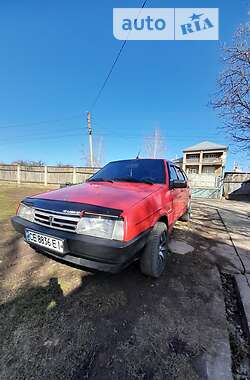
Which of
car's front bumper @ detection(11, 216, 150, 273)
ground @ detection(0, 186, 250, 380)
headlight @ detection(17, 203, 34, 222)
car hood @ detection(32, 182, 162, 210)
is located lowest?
ground @ detection(0, 186, 250, 380)

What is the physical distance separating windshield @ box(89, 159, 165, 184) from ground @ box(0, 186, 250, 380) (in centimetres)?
144

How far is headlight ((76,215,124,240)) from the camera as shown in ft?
5.76

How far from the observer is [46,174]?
1647cm

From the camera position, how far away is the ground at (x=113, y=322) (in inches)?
54.4

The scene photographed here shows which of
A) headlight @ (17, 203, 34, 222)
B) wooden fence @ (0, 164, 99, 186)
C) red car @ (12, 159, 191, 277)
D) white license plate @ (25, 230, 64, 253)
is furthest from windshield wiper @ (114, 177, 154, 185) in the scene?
wooden fence @ (0, 164, 99, 186)

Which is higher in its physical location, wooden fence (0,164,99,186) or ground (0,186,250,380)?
wooden fence (0,164,99,186)

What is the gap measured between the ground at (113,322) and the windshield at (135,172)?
1.44 m

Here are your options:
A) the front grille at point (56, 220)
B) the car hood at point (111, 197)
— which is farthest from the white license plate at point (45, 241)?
A: the car hood at point (111, 197)

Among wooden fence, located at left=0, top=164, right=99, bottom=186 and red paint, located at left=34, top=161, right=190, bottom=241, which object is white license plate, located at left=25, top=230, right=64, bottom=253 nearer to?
red paint, located at left=34, top=161, right=190, bottom=241

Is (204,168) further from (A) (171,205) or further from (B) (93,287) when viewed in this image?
(B) (93,287)

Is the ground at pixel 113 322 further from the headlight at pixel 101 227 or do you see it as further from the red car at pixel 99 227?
the headlight at pixel 101 227

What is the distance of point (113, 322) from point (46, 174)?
16.5m

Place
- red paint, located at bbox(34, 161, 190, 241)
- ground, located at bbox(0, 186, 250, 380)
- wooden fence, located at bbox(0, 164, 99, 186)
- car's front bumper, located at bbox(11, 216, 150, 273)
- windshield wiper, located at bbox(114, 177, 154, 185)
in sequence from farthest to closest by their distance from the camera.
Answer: wooden fence, located at bbox(0, 164, 99, 186), windshield wiper, located at bbox(114, 177, 154, 185), red paint, located at bbox(34, 161, 190, 241), car's front bumper, located at bbox(11, 216, 150, 273), ground, located at bbox(0, 186, 250, 380)

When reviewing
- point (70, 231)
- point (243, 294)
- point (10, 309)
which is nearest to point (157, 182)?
point (70, 231)
